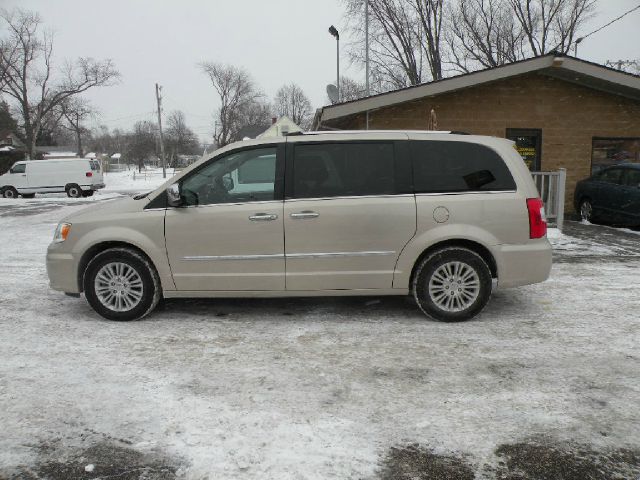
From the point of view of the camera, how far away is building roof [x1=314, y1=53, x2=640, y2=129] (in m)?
11.7

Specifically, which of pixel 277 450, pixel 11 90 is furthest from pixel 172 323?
pixel 11 90

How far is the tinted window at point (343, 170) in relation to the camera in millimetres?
4965

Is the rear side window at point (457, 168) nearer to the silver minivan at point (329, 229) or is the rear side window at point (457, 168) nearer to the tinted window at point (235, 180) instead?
the silver minivan at point (329, 229)

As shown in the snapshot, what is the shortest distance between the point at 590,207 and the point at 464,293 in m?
9.27

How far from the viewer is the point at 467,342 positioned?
4.49 meters

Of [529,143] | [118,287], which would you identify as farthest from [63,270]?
[529,143]

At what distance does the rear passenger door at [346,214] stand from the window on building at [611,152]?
35.2 feet

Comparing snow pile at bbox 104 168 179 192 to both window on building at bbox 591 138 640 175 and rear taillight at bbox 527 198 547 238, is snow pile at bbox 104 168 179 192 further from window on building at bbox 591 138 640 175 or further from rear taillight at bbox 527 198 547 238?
rear taillight at bbox 527 198 547 238

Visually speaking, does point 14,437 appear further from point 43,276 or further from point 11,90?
point 11,90

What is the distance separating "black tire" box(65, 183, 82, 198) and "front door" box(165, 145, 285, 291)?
23686 mm

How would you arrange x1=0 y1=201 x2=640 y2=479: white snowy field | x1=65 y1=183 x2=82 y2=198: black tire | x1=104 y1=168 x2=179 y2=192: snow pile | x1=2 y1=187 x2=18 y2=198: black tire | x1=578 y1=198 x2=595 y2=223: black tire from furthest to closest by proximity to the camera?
x1=104 y1=168 x2=179 y2=192: snow pile
x1=2 y1=187 x2=18 y2=198: black tire
x1=65 y1=183 x2=82 y2=198: black tire
x1=578 y1=198 x2=595 y2=223: black tire
x1=0 y1=201 x2=640 y2=479: white snowy field

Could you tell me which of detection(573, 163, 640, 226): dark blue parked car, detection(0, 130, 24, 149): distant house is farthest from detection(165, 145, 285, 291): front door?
detection(0, 130, 24, 149): distant house

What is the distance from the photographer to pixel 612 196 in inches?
465

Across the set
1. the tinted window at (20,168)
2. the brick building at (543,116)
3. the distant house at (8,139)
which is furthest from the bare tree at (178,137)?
the brick building at (543,116)
